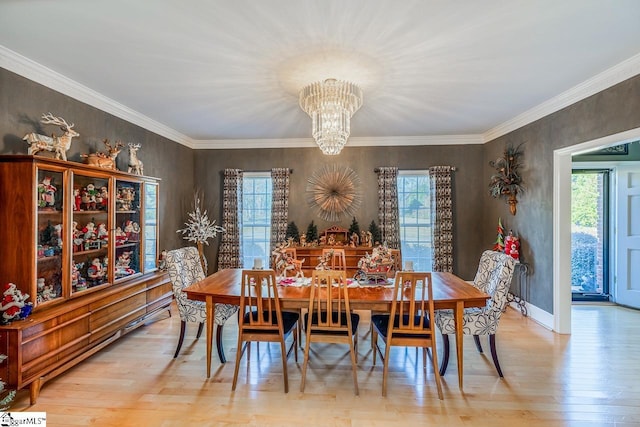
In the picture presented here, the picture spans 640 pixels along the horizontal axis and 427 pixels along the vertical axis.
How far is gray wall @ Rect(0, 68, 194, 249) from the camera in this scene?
102 inches

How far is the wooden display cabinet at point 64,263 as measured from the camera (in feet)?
7.62

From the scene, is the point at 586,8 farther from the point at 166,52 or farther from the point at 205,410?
the point at 205,410

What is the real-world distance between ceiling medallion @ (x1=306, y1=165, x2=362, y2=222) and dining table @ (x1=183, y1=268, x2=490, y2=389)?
2543 millimetres

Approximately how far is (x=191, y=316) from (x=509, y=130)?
497 cm

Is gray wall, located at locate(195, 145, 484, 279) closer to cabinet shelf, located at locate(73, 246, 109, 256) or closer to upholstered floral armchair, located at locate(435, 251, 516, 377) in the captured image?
cabinet shelf, located at locate(73, 246, 109, 256)

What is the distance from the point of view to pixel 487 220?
523 centimetres

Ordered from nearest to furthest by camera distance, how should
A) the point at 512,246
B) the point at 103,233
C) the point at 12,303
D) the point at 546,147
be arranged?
the point at 12,303 → the point at 103,233 → the point at 546,147 → the point at 512,246

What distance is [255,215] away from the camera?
5629 mm

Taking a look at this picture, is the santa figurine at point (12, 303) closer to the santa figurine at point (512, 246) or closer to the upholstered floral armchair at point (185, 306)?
the upholstered floral armchair at point (185, 306)

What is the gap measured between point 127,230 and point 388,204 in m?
3.92

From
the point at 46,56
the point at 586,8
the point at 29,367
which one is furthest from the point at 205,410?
the point at 586,8

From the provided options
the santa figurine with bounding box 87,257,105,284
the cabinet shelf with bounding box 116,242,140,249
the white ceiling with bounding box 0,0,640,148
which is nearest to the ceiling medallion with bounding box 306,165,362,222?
the white ceiling with bounding box 0,0,640,148

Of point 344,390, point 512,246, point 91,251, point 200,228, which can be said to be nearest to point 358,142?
point 512,246

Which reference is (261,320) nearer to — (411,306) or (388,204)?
(411,306)
